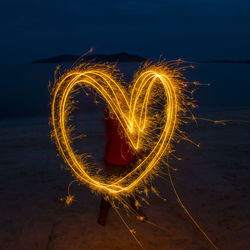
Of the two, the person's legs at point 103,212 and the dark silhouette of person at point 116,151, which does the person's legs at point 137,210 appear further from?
the dark silhouette of person at point 116,151

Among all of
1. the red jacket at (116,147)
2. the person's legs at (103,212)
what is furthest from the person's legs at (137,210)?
the red jacket at (116,147)

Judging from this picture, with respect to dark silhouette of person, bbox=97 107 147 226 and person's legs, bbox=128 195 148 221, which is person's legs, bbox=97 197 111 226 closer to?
person's legs, bbox=128 195 148 221

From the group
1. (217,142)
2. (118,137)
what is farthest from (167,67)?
(217,142)

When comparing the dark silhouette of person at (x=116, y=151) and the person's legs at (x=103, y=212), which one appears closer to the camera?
the dark silhouette of person at (x=116, y=151)

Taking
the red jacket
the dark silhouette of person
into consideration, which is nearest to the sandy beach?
the dark silhouette of person

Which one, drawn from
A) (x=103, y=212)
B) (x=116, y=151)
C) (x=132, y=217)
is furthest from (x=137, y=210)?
(x=116, y=151)

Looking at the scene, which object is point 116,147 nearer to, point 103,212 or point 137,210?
point 103,212
